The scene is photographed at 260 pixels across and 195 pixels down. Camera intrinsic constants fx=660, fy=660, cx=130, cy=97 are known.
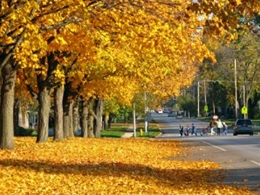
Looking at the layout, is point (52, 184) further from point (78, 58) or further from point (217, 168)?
point (78, 58)

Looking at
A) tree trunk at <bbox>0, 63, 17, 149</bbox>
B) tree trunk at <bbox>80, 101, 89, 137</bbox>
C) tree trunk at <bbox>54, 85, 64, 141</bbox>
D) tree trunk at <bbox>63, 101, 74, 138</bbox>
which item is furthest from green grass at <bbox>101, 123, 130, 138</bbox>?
tree trunk at <bbox>0, 63, 17, 149</bbox>

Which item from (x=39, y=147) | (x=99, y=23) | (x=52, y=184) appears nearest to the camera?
(x=52, y=184)

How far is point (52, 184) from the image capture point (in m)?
14.3

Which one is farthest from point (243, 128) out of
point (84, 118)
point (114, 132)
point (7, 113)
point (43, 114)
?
point (7, 113)

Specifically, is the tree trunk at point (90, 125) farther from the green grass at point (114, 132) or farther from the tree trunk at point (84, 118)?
the green grass at point (114, 132)

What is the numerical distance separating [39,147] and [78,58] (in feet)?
16.6

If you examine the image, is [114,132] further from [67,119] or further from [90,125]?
[67,119]

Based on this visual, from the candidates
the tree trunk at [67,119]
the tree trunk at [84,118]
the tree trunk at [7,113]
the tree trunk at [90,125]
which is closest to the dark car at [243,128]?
the tree trunk at [90,125]

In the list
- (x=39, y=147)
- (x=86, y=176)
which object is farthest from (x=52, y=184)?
(x=39, y=147)

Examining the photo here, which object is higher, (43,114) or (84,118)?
(43,114)

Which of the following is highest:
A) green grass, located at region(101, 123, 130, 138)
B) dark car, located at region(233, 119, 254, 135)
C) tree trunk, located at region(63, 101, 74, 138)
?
tree trunk, located at region(63, 101, 74, 138)

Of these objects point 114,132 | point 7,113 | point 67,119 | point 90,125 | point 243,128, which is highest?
point 7,113

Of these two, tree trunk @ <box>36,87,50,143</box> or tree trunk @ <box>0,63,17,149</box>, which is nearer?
tree trunk @ <box>0,63,17,149</box>

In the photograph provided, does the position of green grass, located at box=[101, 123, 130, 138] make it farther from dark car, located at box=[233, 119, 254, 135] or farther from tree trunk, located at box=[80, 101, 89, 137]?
tree trunk, located at box=[80, 101, 89, 137]
